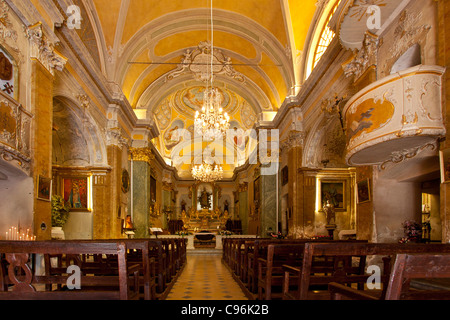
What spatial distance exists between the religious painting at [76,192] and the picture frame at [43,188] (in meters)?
5.82

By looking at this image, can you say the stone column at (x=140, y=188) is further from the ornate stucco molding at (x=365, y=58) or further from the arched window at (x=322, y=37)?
the ornate stucco molding at (x=365, y=58)

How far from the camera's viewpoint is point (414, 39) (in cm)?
686

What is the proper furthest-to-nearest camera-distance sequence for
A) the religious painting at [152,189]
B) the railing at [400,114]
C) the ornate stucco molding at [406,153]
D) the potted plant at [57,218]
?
the religious painting at [152,189] → the potted plant at [57,218] → the ornate stucco molding at [406,153] → the railing at [400,114]

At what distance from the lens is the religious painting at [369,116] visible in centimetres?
622

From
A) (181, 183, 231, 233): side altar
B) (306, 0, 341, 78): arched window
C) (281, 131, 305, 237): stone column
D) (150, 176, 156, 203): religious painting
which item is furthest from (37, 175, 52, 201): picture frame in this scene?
(181, 183, 231, 233): side altar

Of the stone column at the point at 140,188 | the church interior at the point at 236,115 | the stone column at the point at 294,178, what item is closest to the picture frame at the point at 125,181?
the church interior at the point at 236,115

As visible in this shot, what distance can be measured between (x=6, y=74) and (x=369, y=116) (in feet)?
19.9

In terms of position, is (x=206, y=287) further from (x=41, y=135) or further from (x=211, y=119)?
(x=211, y=119)

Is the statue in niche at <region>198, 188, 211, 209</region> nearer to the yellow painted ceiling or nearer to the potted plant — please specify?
the yellow painted ceiling

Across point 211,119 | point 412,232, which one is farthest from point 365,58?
point 211,119

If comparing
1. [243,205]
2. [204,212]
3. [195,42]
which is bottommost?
→ [204,212]

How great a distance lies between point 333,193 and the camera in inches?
563

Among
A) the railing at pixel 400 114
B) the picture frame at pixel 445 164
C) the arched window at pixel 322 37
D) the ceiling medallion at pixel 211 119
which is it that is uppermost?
the arched window at pixel 322 37
